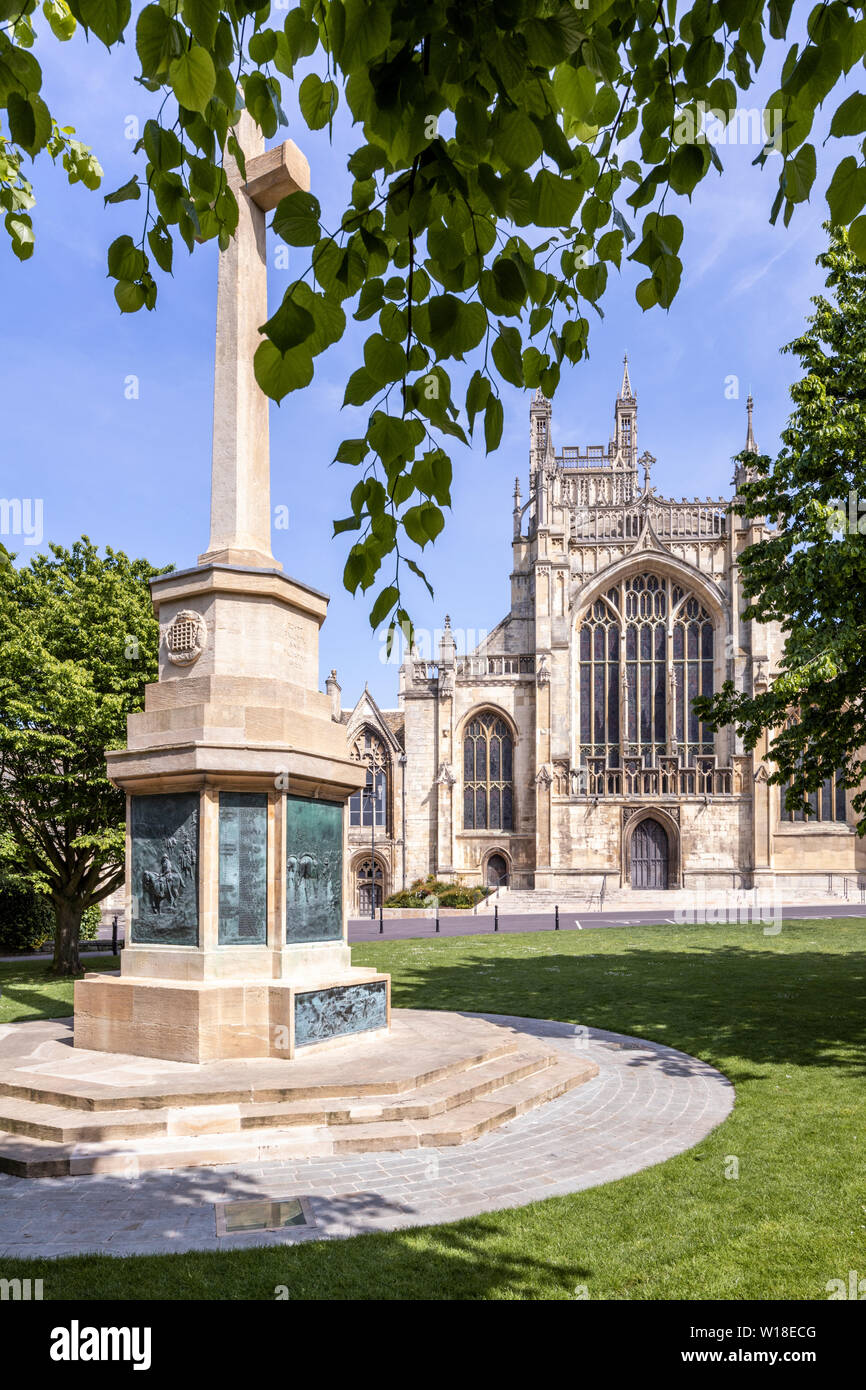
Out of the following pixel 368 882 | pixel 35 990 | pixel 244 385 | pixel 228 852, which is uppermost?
pixel 244 385

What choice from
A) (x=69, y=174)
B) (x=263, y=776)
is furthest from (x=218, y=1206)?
(x=69, y=174)

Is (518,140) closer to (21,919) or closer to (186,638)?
(186,638)

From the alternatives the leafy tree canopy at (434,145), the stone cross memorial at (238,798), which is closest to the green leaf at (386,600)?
the leafy tree canopy at (434,145)

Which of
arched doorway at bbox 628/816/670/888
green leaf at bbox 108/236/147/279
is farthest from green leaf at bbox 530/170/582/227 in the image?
arched doorway at bbox 628/816/670/888

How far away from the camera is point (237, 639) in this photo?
32.5 ft

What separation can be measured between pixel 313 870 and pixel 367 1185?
3880 millimetres

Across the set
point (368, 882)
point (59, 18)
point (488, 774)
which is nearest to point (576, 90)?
point (59, 18)

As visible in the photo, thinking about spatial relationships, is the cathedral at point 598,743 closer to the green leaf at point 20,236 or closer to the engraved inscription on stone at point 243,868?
the engraved inscription on stone at point 243,868

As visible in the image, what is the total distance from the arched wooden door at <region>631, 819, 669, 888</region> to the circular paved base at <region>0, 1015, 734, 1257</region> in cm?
4072

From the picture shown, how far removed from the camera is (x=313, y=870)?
393 inches

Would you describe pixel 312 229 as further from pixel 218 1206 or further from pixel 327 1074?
pixel 327 1074

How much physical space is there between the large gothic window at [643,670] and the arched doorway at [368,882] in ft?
41.4

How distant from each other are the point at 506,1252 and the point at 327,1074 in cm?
326

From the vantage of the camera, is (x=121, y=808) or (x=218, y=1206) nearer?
(x=218, y=1206)
